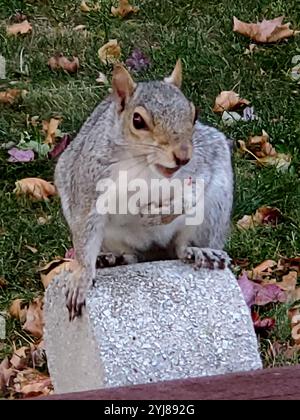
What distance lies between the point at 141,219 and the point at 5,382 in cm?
75

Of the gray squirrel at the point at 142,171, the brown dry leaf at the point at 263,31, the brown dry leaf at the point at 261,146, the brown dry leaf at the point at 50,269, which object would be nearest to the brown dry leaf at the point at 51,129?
the brown dry leaf at the point at 261,146

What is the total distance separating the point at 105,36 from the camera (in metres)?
4.41

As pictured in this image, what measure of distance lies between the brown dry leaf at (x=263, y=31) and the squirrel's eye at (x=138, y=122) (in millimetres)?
2398

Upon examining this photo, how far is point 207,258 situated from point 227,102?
182cm

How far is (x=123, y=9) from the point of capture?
4.59 meters

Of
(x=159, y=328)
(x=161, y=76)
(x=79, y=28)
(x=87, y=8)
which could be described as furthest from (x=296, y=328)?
(x=87, y=8)

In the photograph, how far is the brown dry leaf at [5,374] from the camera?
2709mm

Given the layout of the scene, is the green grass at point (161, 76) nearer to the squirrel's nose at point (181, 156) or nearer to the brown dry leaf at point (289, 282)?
the brown dry leaf at point (289, 282)

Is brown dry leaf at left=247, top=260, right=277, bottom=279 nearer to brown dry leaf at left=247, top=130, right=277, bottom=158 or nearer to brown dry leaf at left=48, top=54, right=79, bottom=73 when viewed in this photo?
brown dry leaf at left=247, top=130, right=277, bottom=158

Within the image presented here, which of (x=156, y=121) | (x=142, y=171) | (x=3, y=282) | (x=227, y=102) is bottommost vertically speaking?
(x=3, y=282)

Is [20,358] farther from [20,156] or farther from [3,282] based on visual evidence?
[20,156]

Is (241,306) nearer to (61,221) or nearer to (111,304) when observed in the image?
(111,304)

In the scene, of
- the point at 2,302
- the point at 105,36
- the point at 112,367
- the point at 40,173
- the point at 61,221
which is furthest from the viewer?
the point at 105,36
